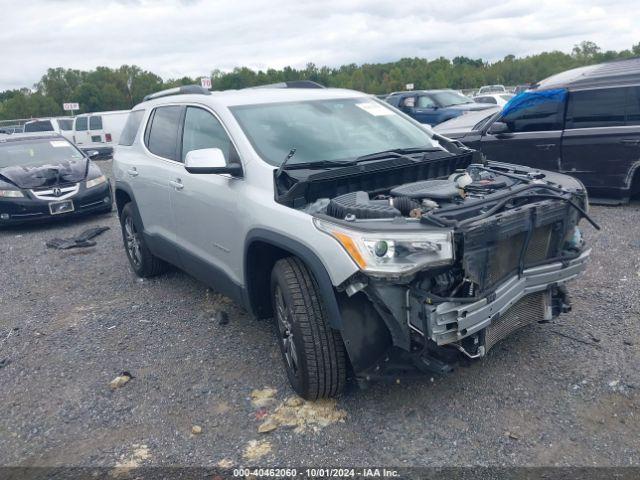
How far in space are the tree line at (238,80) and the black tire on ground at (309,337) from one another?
4418 centimetres

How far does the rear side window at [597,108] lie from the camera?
7102 millimetres

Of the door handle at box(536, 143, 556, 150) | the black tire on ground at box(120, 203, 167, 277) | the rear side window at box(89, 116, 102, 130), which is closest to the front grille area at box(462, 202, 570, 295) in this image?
the black tire on ground at box(120, 203, 167, 277)

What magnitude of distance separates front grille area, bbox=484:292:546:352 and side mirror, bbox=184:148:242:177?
6.11 ft

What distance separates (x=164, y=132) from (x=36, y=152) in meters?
5.87

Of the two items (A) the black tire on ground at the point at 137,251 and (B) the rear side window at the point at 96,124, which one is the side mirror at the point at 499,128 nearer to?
(A) the black tire on ground at the point at 137,251

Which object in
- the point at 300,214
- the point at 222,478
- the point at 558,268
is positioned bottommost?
the point at 222,478

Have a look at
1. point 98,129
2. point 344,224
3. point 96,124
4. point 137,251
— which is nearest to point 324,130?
point 344,224

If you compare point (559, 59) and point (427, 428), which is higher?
point (559, 59)

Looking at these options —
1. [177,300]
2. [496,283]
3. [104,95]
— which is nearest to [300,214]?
[496,283]

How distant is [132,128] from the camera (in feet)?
19.7

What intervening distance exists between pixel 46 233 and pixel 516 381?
7.78 m

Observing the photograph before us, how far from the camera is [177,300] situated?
547cm

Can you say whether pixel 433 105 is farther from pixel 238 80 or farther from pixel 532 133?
pixel 238 80

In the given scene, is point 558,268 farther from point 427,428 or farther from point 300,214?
point 300,214
